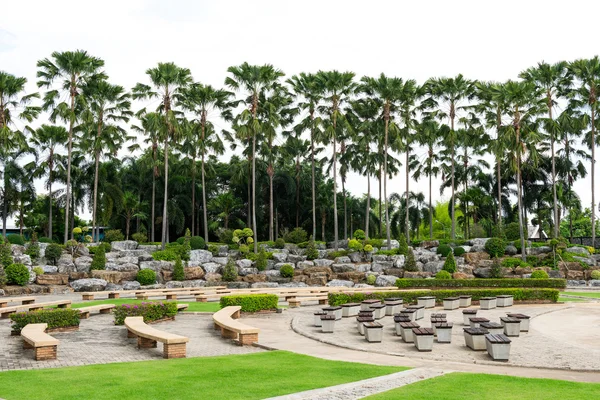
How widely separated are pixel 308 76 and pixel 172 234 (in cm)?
2266

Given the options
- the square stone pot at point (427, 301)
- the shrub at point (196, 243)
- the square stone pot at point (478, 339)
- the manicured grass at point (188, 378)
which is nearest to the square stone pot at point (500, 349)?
the square stone pot at point (478, 339)

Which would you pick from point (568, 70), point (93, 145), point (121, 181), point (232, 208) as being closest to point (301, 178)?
point (232, 208)

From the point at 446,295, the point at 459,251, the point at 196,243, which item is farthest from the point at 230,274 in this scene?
the point at 459,251

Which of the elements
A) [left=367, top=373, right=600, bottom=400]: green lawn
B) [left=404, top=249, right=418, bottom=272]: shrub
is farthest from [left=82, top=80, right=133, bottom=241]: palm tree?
[left=367, top=373, right=600, bottom=400]: green lawn

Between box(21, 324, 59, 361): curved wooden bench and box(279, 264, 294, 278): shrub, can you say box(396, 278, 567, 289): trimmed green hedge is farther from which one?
box(21, 324, 59, 361): curved wooden bench

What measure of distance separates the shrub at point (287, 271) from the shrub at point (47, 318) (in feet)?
74.0

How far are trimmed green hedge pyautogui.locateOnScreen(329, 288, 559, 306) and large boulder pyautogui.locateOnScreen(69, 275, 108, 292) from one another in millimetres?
17321

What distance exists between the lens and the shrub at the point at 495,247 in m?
43.8

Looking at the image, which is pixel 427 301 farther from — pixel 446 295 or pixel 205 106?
pixel 205 106

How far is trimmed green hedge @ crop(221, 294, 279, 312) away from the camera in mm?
20953

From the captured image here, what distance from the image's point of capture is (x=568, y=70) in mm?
49094

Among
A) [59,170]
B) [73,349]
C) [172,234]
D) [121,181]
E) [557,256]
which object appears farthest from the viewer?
[172,234]

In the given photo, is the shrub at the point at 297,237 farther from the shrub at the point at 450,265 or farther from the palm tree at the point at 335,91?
the shrub at the point at 450,265

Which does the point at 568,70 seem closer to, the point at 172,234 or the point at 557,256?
the point at 557,256
